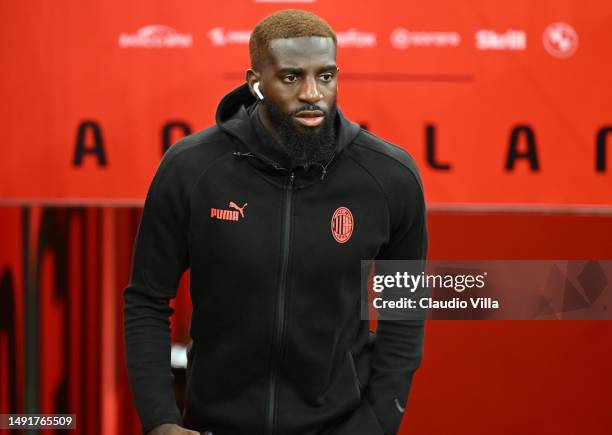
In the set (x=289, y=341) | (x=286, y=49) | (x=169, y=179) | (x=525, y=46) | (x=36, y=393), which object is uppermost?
(x=525, y=46)

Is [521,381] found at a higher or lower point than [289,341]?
lower

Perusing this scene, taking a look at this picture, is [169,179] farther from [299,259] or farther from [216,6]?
[216,6]

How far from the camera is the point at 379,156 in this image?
5.24 ft

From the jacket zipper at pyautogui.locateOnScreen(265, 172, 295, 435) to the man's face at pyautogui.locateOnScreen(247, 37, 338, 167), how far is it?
2.7 inches

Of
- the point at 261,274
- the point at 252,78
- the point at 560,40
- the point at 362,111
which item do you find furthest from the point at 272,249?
the point at 560,40

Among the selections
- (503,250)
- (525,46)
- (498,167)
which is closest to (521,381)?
(503,250)

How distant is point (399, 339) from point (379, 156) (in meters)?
0.35

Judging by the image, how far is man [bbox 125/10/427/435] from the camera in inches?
59.3

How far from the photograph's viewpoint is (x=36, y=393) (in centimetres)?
269

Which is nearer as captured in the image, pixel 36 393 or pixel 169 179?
pixel 169 179

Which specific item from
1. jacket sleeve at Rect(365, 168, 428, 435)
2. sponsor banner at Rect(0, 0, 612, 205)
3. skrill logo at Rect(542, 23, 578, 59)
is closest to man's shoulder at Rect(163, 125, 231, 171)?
jacket sleeve at Rect(365, 168, 428, 435)

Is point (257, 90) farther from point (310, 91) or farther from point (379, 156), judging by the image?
point (379, 156)

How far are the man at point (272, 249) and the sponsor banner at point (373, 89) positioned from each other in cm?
100

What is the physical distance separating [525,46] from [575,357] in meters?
0.93
